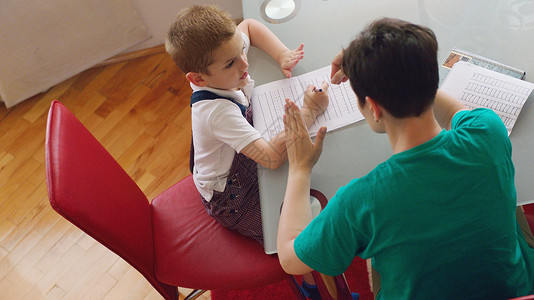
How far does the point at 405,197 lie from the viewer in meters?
0.76

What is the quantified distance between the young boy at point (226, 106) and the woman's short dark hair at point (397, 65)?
0.37 m

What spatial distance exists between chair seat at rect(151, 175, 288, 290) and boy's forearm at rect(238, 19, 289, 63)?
0.50m

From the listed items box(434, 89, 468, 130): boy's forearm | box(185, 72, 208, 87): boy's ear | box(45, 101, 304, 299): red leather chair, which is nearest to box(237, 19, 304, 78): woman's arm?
box(185, 72, 208, 87): boy's ear

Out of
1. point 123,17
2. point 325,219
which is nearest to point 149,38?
point 123,17

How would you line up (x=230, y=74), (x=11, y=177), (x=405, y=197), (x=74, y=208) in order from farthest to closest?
(x=11, y=177) → (x=230, y=74) → (x=74, y=208) → (x=405, y=197)

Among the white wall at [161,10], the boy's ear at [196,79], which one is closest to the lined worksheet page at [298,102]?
the boy's ear at [196,79]

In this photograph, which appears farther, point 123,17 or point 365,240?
point 123,17

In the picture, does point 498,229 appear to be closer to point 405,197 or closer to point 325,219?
point 405,197

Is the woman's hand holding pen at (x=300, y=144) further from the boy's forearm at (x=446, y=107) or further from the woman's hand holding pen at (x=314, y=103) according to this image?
the boy's forearm at (x=446, y=107)

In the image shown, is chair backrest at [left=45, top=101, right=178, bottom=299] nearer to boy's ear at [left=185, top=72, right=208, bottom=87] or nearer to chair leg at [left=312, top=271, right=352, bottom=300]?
boy's ear at [left=185, top=72, right=208, bottom=87]

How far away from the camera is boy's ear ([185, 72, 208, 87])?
114 cm

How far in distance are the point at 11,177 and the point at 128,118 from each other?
0.59 m

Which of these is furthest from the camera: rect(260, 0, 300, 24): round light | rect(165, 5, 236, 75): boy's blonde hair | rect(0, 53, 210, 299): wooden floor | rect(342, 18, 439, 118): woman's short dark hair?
rect(0, 53, 210, 299): wooden floor

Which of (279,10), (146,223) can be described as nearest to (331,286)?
(146,223)
